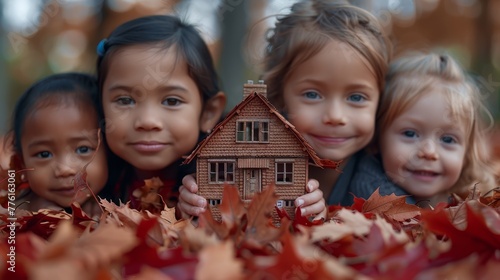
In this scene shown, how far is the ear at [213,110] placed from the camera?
2.32 m

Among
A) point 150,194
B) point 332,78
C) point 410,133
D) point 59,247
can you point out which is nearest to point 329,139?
point 332,78

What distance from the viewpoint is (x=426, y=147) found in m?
2.23

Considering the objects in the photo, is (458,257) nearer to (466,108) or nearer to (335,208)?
(335,208)

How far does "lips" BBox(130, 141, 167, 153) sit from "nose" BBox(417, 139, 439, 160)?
112 centimetres

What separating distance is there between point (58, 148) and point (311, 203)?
1.08 metres

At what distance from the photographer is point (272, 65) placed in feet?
7.88

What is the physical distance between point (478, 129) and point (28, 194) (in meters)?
2.19

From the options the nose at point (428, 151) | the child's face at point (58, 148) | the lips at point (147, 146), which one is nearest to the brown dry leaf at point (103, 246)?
the lips at point (147, 146)

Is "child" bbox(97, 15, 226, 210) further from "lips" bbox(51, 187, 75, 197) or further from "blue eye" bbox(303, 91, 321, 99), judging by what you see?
"blue eye" bbox(303, 91, 321, 99)

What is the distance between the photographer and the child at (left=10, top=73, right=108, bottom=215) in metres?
2.12

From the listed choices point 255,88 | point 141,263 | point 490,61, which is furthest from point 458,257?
point 490,61

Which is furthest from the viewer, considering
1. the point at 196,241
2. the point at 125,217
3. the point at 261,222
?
the point at 125,217

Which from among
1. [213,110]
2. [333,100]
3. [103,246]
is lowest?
[213,110]

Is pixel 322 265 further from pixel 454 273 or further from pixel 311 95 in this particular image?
pixel 311 95
